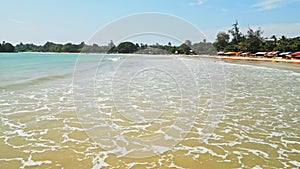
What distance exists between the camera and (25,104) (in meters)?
9.34

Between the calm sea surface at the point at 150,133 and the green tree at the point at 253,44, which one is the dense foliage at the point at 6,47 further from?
the calm sea surface at the point at 150,133

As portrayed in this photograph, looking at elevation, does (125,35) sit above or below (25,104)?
above

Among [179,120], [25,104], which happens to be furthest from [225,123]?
[25,104]

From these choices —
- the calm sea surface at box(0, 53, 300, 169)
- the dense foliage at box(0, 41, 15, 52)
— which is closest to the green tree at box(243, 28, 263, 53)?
the calm sea surface at box(0, 53, 300, 169)

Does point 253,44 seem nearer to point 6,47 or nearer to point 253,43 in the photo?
point 253,43

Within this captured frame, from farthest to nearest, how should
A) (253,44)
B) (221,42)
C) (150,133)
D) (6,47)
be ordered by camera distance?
(6,47) → (221,42) → (253,44) → (150,133)

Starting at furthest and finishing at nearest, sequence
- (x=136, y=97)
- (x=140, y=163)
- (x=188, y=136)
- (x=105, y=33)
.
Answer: (x=136, y=97) < (x=188, y=136) < (x=105, y=33) < (x=140, y=163)

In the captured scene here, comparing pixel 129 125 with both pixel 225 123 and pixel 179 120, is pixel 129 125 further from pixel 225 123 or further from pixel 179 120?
pixel 225 123

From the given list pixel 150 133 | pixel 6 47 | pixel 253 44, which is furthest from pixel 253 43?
pixel 6 47

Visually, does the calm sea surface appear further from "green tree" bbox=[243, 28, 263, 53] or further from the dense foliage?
Answer: the dense foliage

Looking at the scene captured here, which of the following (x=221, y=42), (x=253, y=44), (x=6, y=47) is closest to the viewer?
(x=253, y=44)

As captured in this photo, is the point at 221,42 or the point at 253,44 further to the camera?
the point at 221,42

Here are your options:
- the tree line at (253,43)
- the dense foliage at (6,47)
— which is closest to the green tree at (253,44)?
the tree line at (253,43)

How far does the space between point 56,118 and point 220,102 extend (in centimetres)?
583
